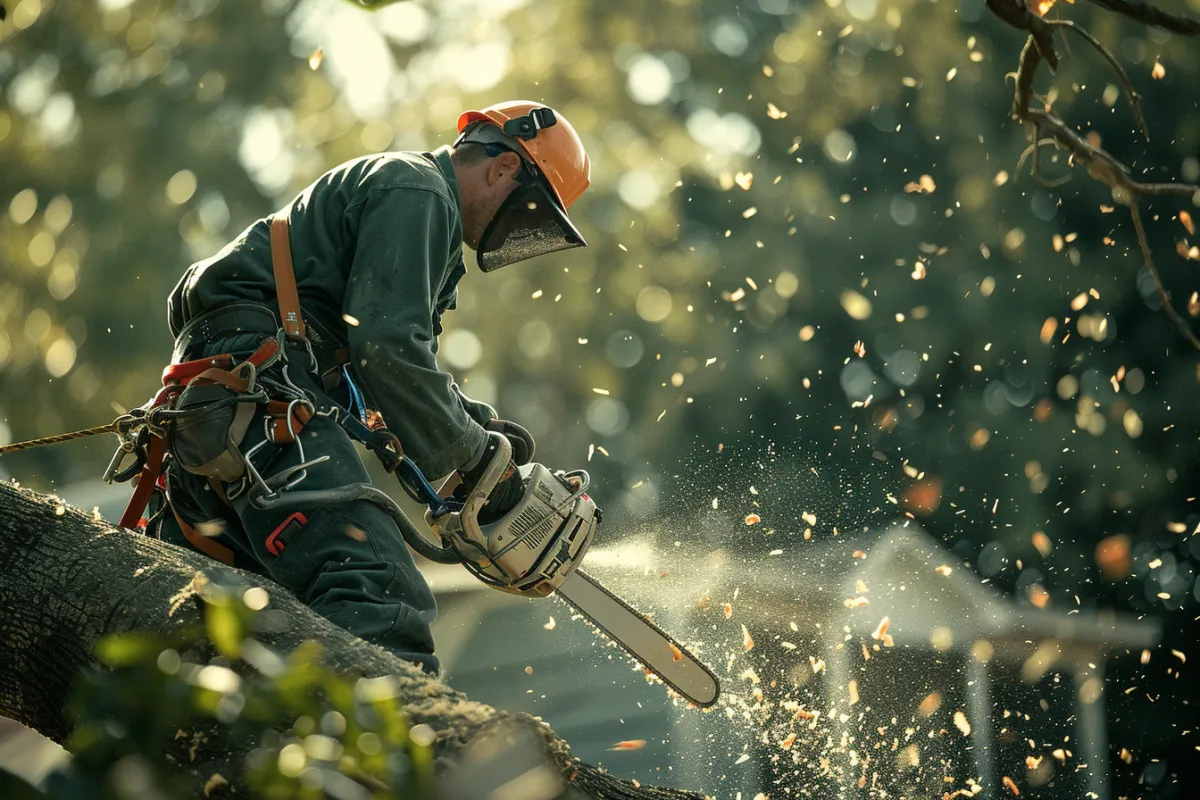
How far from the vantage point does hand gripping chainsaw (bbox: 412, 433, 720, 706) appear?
3000mm

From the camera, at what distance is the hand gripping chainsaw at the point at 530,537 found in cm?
300

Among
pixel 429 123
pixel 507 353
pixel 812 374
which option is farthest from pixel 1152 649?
pixel 429 123

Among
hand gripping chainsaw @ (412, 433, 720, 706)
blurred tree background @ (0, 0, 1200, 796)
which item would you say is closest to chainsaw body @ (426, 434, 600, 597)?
hand gripping chainsaw @ (412, 433, 720, 706)

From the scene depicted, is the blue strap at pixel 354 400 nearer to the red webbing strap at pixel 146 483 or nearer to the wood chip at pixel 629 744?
the red webbing strap at pixel 146 483

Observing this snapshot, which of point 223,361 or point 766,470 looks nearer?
point 223,361

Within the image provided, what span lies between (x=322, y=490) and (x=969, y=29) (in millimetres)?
12779

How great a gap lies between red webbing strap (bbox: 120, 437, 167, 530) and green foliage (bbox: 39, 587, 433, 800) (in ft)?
6.09

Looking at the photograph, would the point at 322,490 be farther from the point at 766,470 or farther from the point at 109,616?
the point at 766,470

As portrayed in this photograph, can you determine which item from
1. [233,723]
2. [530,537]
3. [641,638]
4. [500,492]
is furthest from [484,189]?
[233,723]

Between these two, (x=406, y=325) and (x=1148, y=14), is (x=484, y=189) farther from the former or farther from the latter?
(x=1148, y=14)

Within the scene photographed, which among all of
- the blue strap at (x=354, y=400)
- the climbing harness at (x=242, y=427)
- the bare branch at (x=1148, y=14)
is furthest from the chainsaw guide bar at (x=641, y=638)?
the bare branch at (x=1148, y=14)

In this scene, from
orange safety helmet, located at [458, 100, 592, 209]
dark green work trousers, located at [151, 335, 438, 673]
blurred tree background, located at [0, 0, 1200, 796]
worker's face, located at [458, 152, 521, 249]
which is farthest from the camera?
blurred tree background, located at [0, 0, 1200, 796]

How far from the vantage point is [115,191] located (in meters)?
13.7

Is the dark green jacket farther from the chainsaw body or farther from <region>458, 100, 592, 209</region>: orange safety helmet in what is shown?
<region>458, 100, 592, 209</region>: orange safety helmet
